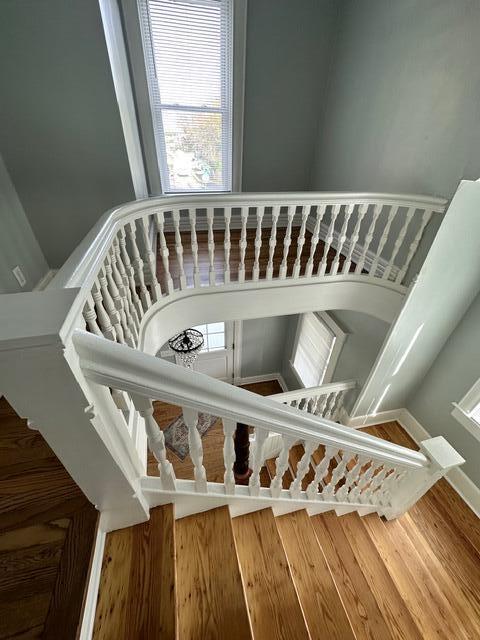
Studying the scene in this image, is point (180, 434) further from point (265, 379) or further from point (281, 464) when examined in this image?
point (281, 464)

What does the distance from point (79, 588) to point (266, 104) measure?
3711 mm

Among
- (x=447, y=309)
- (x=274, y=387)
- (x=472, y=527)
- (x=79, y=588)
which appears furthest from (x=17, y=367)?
(x=274, y=387)

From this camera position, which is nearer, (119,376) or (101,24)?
(119,376)

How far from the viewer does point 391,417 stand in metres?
2.70

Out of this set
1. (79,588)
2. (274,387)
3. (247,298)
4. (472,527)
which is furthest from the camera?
(274,387)

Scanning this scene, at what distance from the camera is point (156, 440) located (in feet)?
2.43

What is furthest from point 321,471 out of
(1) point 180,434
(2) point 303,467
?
(1) point 180,434

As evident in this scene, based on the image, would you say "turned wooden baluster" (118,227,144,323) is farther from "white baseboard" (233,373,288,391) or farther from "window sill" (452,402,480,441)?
"white baseboard" (233,373,288,391)

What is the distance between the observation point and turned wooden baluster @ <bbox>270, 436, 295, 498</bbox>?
87 cm

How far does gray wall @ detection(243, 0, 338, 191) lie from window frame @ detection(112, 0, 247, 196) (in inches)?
3.2

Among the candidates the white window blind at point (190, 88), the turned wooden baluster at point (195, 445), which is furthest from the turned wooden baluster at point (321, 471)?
the white window blind at point (190, 88)

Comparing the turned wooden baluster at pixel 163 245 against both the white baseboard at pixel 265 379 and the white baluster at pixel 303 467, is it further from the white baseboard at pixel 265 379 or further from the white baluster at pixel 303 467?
the white baseboard at pixel 265 379

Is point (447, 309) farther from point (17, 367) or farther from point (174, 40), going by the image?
point (174, 40)

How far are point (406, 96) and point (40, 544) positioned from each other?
10.5ft
